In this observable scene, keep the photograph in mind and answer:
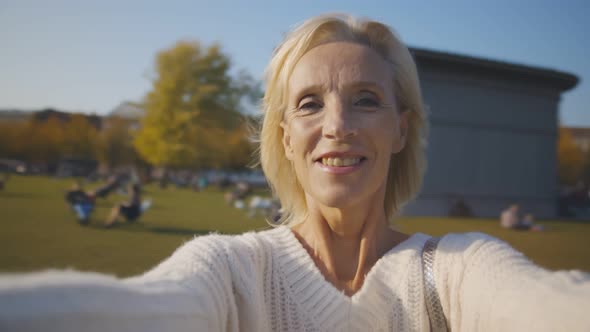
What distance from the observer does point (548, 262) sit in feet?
32.2

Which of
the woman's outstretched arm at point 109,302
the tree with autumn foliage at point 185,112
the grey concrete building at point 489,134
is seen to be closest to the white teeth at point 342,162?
the woman's outstretched arm at point 109,302

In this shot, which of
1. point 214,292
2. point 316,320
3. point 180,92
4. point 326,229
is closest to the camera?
point 214,292

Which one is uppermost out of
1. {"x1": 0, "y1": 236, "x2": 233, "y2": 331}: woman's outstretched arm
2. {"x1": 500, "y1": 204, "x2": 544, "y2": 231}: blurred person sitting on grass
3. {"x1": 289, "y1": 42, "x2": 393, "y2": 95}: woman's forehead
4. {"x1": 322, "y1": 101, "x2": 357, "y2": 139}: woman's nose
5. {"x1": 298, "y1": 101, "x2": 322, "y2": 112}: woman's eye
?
{"x1": 289, "y1": 42, "x2": 393, "y2": 95}: woman's forehead

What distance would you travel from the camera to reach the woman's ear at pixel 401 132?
205cm

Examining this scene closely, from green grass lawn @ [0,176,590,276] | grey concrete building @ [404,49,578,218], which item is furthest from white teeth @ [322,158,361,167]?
grey concrete building @ [404,49,578,218]

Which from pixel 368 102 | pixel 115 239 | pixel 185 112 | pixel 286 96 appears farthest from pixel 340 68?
pixel 185 112

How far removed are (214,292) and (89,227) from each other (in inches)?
482

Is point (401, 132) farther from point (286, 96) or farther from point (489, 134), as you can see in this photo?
point (489, 134)

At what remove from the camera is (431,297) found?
1.67 m

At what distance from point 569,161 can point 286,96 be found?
49744 mm

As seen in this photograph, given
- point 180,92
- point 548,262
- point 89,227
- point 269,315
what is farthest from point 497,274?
point 180,92

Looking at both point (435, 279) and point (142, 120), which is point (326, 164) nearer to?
point (435, 279)

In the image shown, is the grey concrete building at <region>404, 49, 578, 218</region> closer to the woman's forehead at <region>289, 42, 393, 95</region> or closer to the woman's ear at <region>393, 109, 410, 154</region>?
the woman's ear at <region>393, 109, 410, 154</region>

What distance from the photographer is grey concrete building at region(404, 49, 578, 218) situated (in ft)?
75.3
